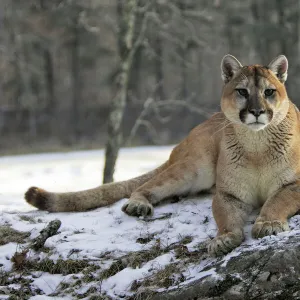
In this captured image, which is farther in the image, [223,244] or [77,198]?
[77,198]

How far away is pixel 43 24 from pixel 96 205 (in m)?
21.5

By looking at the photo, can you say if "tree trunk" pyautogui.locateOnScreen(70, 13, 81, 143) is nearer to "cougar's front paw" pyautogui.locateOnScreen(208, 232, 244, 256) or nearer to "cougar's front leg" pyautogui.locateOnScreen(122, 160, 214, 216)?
"cougar's front leg" pyautogui.locateOnScreen(122, 160, 214, 216)

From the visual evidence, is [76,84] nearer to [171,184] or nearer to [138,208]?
[171,184]

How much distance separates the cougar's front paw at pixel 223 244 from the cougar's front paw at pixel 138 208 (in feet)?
3.95

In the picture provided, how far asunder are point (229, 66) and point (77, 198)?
2.06m

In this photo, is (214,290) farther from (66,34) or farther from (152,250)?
(66,34)

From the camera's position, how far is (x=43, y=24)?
1028 inches

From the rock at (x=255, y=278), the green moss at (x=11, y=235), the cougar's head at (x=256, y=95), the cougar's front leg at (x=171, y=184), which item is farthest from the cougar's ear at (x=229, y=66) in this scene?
the green moss at (x=11, y=235)

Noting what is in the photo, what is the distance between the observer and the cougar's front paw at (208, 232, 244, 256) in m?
4.19

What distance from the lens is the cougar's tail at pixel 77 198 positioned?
5.80 metres

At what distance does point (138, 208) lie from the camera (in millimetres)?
5375

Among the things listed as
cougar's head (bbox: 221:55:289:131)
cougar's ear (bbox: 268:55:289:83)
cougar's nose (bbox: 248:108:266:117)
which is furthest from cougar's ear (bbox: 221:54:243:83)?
cougar's nose (bbox: 248:108:266:117)

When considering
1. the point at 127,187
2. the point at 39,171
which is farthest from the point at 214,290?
the point at 39,171

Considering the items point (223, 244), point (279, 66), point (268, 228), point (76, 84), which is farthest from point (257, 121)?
point (76, 84)
